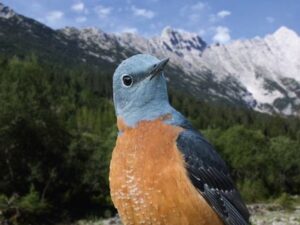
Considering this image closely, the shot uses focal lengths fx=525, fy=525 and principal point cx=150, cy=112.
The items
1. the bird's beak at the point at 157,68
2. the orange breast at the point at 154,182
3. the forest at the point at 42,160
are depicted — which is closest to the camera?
the orange breast at the point at 154,182

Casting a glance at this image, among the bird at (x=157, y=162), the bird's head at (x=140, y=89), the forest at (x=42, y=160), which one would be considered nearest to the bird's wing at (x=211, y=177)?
the bird at (x=157, y=162)

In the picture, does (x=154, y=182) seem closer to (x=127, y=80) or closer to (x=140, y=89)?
(x=140, y=89)

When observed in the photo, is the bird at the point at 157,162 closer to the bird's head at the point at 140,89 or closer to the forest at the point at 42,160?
the bird's head at the point at 140,89

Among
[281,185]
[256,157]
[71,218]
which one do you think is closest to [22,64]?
[71,218]

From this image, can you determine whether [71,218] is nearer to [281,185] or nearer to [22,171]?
[22,171]

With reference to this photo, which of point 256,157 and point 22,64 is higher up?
point 22,64

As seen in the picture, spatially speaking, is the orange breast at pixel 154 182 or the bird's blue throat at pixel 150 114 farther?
the bird's blue throat at pixel 150 114

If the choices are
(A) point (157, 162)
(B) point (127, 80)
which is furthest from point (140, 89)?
(A) point (157, 162)
